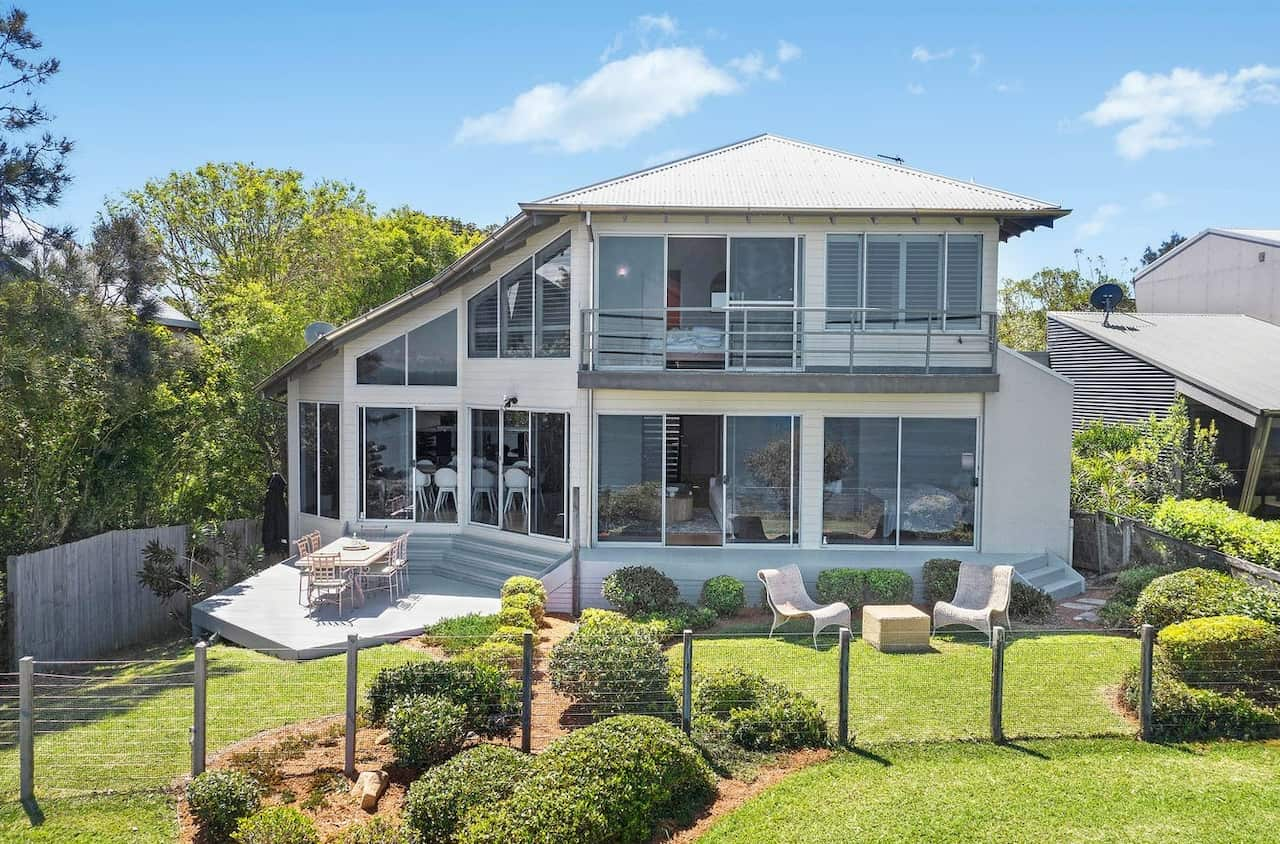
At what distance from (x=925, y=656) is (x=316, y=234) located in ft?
92.2

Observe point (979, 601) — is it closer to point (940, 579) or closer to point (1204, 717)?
point (940, 579)

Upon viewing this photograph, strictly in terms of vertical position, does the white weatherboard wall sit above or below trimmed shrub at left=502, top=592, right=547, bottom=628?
above

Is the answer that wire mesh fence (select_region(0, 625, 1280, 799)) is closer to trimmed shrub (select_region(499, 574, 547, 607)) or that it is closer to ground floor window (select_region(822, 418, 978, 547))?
trimmed shrub (select_region(499, 574, 547, 607))

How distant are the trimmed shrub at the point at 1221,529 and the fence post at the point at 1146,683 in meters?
5.04

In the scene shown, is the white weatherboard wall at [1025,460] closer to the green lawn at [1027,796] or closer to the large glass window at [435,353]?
the green lawn at [1027,796]

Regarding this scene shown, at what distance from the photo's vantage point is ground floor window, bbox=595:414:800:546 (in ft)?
50.2

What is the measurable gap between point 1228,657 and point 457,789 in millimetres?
8429

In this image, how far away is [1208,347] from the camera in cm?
2200

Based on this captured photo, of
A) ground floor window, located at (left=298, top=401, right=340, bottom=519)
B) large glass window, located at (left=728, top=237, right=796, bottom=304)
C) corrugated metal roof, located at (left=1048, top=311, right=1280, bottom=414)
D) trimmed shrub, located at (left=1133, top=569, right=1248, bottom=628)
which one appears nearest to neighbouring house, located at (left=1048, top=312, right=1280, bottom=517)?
corrugated metal roof, located at (left=1048, top=311, right=1280, bottom=414)

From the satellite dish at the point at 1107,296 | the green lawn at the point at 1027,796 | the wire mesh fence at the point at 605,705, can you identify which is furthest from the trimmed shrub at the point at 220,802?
the satellite dish at the point at 1107,296

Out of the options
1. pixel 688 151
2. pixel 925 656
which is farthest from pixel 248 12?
pixel 925 656

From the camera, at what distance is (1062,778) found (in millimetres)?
7996

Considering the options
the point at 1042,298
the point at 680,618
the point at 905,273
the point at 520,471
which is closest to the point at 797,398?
the point at 905,273

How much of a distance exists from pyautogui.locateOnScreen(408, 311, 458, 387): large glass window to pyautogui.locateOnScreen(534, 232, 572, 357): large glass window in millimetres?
2163
